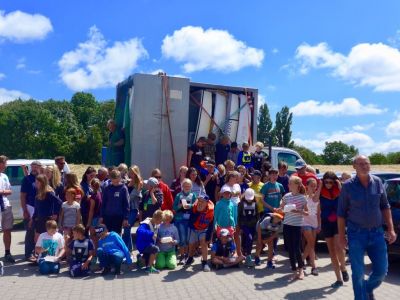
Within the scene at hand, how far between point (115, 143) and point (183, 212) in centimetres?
301

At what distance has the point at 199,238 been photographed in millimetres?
8070

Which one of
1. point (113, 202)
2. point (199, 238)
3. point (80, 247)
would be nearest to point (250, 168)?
point (199, 238)

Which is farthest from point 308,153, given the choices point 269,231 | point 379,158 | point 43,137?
point 269,231

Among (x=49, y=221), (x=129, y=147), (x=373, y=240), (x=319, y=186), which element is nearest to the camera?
(x=373, y=240)

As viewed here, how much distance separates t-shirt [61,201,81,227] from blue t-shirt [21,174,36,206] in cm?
73

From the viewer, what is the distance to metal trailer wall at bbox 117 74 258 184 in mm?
9695

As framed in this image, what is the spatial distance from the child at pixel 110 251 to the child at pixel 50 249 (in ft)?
2.30

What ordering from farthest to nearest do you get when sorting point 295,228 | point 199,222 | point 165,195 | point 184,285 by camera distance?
point 165,195, point 199,222, point 295,228, point 184,285

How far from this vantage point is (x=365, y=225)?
201 inches

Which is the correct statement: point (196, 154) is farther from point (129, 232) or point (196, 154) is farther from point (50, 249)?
point (50, 249)

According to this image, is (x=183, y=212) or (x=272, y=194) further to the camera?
(x=272, y=194)

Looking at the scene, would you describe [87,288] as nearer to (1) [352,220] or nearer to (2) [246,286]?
(2) [246,286]

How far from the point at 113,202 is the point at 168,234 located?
1.12 metres

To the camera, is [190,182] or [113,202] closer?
[113,202]
